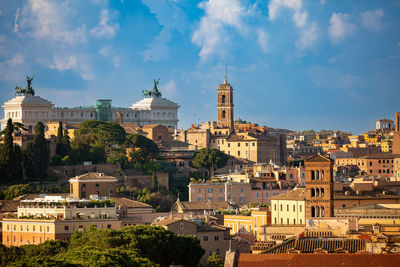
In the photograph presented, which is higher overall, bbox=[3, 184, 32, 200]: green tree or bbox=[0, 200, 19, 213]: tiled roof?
bbox=[3, 184, 32, 200]: green tree

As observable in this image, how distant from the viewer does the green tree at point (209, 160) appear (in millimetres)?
131000

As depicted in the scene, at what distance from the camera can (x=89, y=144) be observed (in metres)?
122

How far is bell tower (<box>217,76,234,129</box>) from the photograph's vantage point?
530 feet

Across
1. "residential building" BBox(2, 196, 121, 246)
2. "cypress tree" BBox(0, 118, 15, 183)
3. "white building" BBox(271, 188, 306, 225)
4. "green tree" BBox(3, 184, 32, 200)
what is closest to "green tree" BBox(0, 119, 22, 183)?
"cypress tree" BBox(0, 118, 15, 183)

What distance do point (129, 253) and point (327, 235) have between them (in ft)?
47.5

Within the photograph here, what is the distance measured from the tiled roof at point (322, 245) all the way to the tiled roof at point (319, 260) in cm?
457

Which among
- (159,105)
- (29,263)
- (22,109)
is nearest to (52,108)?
(22,109)

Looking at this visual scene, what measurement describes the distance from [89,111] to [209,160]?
41052 mm

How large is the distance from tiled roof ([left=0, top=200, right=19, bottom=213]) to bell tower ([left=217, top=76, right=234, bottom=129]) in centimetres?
7272

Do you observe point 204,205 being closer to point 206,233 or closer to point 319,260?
point 206,233

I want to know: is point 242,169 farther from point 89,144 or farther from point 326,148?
→ point 326,148

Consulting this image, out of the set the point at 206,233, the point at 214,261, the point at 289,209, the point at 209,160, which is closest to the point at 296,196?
the point at 289,209

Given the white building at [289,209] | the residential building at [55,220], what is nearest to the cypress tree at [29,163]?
the residential building at [55,220]

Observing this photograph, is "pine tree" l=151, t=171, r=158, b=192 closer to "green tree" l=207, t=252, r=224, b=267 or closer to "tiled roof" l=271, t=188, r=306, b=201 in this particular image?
"tiled roof" l=271, t=188, r=306, b=201
